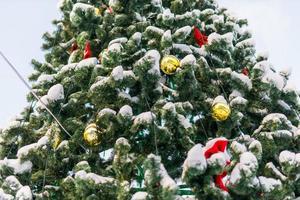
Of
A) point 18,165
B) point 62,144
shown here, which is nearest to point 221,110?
point 62,144

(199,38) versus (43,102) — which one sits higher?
(199,38)

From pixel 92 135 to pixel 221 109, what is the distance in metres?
1.39

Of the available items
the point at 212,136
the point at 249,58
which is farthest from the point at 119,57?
the point at 249,58

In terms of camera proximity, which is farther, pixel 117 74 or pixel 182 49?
pixel 182 49

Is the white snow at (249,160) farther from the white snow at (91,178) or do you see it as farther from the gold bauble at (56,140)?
the gold bauble at (56,140)

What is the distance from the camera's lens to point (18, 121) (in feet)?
18.4

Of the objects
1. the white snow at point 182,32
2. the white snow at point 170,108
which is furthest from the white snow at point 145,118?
the white snow at point 182,32

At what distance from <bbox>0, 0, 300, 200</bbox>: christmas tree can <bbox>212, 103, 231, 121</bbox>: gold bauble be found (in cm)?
1

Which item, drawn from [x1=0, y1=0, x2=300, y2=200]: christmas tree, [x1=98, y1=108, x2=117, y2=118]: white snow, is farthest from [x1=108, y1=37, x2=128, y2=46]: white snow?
[x1=98, y1=108, x2=117, y2=118]: white snow

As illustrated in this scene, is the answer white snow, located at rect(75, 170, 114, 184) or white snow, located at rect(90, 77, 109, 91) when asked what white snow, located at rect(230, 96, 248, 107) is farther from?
white snow, located at rect(75, 170, 114, 184)

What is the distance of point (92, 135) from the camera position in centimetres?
496

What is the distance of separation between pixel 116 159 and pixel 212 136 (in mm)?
1451

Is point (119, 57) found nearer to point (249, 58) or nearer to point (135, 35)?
point (135, 35)

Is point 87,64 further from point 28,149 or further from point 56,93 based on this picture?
point 28,149
